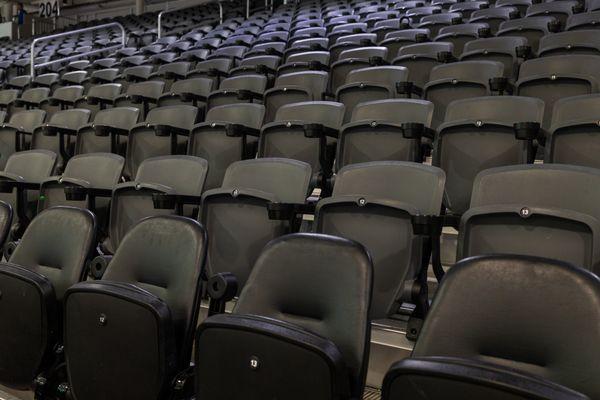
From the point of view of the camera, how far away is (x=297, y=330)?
432 millimetres

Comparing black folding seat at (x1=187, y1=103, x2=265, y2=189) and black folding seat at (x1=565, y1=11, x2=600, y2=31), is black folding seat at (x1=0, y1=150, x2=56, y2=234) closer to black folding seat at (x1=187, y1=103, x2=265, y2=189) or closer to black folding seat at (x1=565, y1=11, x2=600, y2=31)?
black folding seat at (x1=187, y1=103, x2=265, y2=189)

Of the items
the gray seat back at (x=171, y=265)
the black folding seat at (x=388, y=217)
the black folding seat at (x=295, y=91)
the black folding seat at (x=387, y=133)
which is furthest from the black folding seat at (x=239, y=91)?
the gray seat back at (x=171, y=265)

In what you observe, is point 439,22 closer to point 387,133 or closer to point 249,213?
point 387,133

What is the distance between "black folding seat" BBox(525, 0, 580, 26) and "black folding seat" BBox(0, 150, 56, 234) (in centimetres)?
150

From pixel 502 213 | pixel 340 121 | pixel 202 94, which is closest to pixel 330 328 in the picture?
pixel 502 213

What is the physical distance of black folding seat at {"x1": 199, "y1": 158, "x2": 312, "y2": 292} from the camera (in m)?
0.78

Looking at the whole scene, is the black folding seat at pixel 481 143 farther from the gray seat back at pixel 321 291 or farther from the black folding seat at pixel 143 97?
the black folding seat at pixel 143 97

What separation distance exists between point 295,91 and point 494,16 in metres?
0.90

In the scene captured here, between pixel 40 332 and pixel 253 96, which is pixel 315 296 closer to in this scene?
pixel 40 332

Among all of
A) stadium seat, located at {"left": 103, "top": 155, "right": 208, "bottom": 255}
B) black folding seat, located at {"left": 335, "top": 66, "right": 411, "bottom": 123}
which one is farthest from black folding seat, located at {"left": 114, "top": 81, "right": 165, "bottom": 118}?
stadium seat, located at {"left": 103, "top": 155, "right": 208, "bottom": 255}

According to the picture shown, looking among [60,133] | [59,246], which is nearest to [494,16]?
[60,133]

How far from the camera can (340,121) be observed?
3.81 feet

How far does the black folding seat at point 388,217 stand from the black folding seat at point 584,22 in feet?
3.37

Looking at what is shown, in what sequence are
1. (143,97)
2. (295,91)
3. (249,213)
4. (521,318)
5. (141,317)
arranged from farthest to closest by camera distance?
1. (143,97)
2. (295,91)
3. (249,213)
4. (141,317)
5. (521,318)
